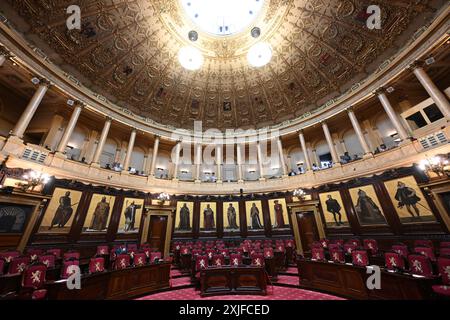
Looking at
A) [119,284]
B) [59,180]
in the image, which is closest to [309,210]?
[119,284]

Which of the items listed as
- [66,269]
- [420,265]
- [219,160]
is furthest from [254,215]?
[66,269]

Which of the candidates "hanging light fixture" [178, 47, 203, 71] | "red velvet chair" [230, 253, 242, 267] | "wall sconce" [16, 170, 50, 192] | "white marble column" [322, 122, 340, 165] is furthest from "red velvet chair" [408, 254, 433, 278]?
"hanging light fixture" [178, 47, 203, 71]

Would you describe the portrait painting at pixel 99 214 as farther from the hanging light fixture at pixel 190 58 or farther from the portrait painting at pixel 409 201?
the portrait painting at pixel 409 201

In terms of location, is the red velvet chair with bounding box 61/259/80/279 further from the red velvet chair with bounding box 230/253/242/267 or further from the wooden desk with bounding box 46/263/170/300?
the red velvet chair with bounding box 230/253/242/267

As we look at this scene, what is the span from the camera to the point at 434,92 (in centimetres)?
821

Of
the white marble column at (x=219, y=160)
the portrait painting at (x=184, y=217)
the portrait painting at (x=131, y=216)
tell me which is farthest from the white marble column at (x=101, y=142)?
the white marble column at (x=219, y=160)

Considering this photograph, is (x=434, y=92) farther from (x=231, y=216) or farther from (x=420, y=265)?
(x=231, y=216)

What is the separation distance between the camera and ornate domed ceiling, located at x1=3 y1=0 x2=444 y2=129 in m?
9.85

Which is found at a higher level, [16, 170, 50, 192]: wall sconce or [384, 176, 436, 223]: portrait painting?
[16, 170, 50, 192]: wall sconce

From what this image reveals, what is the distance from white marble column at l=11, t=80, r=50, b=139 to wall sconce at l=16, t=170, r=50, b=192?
1.86 metres

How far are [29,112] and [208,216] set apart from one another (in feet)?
37.8

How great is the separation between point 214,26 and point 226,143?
374 inches

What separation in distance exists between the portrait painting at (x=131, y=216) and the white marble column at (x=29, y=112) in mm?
5794

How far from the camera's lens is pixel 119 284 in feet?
17.0
